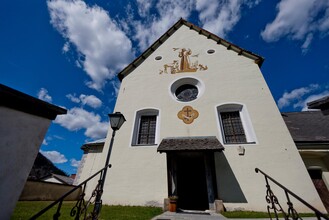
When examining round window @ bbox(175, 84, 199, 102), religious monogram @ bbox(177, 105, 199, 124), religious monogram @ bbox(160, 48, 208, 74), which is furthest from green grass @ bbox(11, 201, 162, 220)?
religious monogram @ bbox(160, 48, 208, 74)

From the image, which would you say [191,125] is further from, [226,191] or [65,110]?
[65,110]

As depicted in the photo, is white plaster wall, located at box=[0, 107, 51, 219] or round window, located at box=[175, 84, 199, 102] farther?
round window, located at box=[175, 84, 199, 102]

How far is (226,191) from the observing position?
6355 millimetres

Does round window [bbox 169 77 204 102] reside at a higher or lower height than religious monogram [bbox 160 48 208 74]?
lower

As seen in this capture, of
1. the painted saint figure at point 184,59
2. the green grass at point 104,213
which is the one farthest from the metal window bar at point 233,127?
the green grass at point 104,213

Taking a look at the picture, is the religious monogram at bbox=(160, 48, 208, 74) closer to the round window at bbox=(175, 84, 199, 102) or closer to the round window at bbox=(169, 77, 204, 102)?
the round window at bbox=(169, 77, 204, 102)

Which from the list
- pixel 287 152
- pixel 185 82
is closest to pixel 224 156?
pixel 287 152

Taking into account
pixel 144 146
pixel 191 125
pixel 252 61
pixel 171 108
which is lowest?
pixel 144 146

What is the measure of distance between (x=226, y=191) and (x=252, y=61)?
7.86 m

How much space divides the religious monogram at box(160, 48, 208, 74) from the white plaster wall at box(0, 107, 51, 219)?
8577 millimetres

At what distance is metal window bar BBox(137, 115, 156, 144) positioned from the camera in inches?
339

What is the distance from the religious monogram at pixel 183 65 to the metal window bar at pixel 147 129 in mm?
3459

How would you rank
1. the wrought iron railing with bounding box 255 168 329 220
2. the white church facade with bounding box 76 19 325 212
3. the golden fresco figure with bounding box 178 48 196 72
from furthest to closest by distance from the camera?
the golden fresco figure with bounding box 178 48 196 72, the white church facade with bounding box 76 19 325 212, the wrought iron railing with bounding box 255 168 329 220

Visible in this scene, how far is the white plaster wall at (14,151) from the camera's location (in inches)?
101
